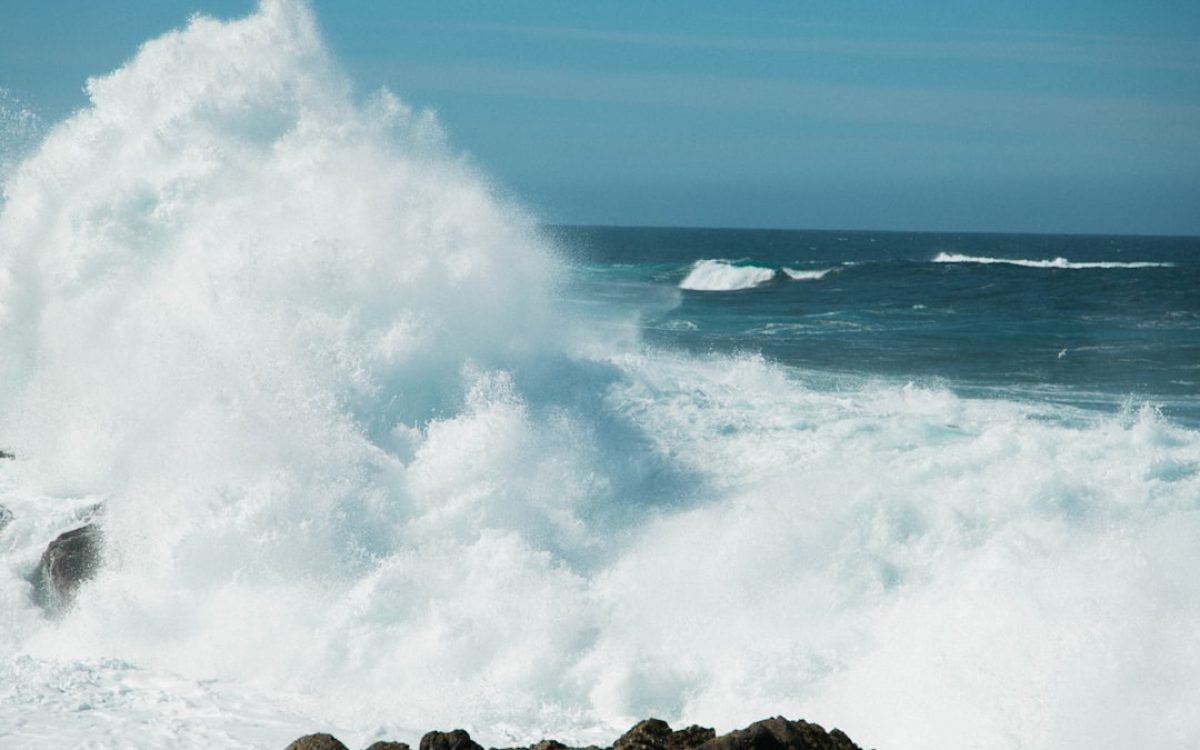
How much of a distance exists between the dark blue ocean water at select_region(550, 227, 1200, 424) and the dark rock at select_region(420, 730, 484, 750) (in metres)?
13.3

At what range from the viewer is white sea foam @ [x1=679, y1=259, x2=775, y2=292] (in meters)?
43.0

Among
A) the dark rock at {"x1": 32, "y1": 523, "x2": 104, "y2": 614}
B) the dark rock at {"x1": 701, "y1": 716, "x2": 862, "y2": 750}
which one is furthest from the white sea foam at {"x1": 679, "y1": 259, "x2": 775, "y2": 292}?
the dark rock at {"x1": 701, "y1": 716, "x2": 862, "y2": 750}

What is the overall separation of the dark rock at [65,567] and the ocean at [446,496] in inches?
4.9

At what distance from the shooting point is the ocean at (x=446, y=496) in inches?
324

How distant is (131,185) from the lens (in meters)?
13.5

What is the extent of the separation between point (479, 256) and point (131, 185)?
160 inches

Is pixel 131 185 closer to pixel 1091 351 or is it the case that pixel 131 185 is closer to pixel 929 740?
pixel 929 740

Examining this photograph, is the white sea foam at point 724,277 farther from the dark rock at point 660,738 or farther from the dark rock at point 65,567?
the dark rock at point 660,738

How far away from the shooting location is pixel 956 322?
28812 millimetres

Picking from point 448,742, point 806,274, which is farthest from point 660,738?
point 806,274

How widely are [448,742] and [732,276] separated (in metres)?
40.0

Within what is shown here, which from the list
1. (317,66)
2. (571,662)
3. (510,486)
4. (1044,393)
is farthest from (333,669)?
(1044,393)

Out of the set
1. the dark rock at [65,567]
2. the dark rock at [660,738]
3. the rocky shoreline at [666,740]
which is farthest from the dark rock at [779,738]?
the dark rock at [65,567]

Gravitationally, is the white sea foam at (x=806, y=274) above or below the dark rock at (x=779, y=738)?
above
